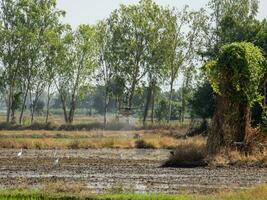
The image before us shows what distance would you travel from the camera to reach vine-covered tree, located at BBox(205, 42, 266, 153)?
2981 cm

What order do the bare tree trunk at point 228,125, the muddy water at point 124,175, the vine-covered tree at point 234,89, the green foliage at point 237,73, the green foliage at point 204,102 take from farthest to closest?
the green foliage at point 204,102 < the green foliage at point 237,73 < the vine-covered tree at point 234,89 < the bare tree trunk at point 228,125 < the muddy water at point 124,175

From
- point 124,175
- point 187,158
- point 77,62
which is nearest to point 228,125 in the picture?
point 187,158

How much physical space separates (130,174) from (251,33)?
3125 centimetres

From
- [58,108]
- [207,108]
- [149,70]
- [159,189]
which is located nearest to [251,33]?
[207,108]

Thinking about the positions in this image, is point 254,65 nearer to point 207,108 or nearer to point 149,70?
point 207,108

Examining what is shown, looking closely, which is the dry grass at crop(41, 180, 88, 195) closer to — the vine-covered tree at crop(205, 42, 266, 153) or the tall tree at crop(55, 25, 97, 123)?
the vine-covered tree at crop(205, 42, 266, 153)

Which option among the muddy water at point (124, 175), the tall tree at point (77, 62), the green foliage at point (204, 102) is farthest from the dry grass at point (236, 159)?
the tall tree at point (77, 62)

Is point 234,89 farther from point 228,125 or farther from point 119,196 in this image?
point 119,196

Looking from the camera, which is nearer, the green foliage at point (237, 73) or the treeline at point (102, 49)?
the green foliage at point (237, 73)

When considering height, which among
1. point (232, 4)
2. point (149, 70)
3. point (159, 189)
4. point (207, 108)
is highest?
point (232, 4)

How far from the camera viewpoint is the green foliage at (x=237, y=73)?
30.0m

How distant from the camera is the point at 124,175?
23344 mm

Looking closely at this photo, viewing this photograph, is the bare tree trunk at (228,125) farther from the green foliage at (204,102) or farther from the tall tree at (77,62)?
the tall tree at (77,62)

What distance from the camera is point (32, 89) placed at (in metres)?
76.1
